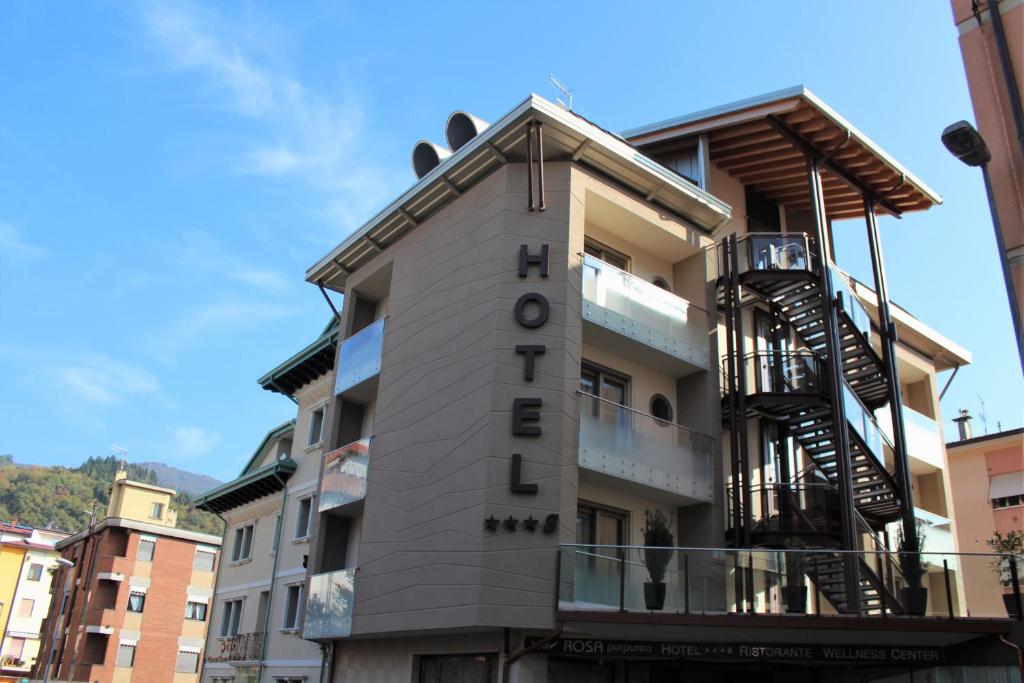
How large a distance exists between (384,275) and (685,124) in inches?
333

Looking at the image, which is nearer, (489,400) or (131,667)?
(489,400)

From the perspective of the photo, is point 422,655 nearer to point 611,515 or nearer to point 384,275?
point 611,515

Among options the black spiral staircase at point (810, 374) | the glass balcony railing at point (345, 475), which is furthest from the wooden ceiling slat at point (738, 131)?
the glass balcony railing at point (345, 475)

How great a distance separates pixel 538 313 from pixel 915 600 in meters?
8.33

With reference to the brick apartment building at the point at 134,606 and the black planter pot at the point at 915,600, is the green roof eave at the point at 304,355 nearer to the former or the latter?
the black planter pot at the point at 915,600

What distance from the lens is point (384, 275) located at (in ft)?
78.0

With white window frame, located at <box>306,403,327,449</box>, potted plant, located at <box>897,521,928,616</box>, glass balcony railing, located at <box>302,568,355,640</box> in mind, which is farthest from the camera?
white window frame, located at <box>306,403,327,449</box>

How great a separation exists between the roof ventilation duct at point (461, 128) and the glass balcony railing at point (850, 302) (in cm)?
860

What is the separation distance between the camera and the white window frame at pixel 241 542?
31.4 metres

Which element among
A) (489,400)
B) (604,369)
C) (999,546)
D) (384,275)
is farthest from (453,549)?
(999,546)

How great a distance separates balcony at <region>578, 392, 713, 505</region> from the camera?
17.7m

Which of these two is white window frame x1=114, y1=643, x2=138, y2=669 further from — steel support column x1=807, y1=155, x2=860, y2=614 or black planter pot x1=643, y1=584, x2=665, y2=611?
steel support column x1=807, y1=155, x2=860, y2=614

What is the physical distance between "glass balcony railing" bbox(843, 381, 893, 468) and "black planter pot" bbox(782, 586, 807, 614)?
491cm

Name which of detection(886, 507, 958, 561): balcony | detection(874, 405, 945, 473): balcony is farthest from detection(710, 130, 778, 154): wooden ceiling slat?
detection(886, 507, 958, 561): balcony
